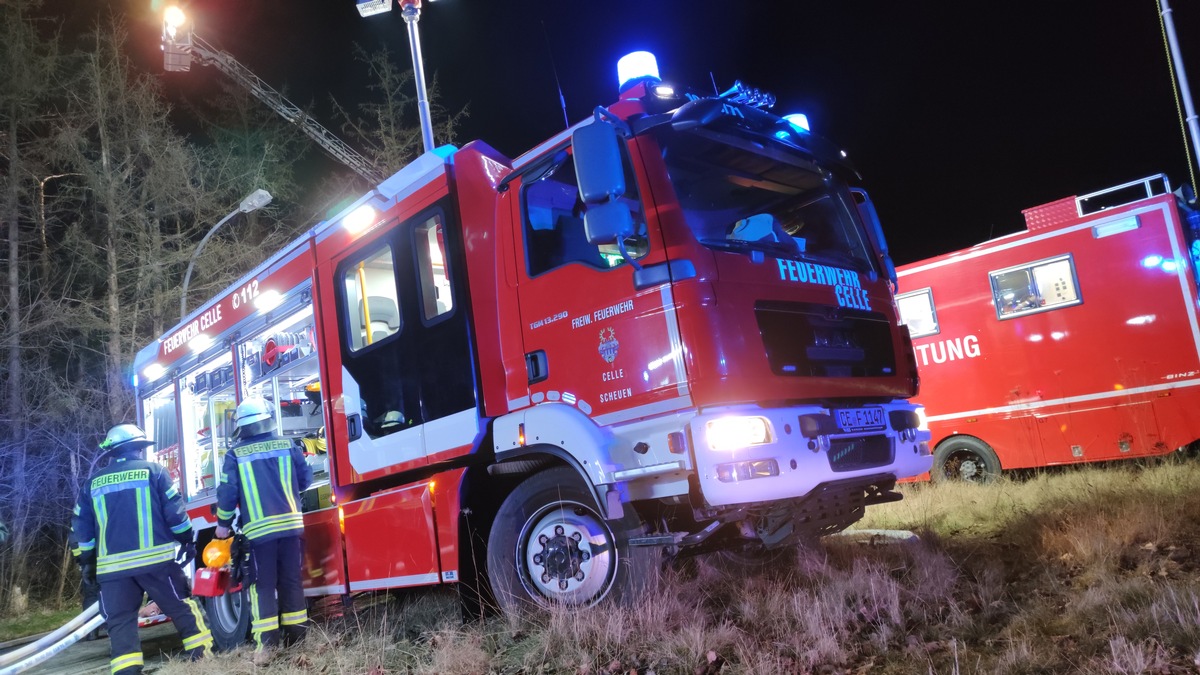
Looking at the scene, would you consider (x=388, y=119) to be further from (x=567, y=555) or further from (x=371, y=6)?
(x=567, y=555)

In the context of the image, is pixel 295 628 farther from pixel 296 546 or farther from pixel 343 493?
pixel 343 493

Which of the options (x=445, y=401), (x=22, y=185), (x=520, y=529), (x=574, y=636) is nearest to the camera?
(x=574, y=636)

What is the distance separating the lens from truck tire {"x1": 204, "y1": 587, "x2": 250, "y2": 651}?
631cm

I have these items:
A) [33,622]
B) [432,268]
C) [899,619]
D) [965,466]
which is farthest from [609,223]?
[33,622]

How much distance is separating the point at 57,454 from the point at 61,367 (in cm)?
294

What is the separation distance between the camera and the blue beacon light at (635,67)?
15.8ft

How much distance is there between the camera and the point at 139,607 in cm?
539

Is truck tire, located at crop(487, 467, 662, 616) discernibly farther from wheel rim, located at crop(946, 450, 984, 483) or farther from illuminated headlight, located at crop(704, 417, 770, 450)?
wheel rim, located at crop(946, 450, 984, 483)

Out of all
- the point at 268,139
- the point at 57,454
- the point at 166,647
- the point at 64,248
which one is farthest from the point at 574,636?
the point at 268,139

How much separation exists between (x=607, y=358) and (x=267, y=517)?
3054 millimetres

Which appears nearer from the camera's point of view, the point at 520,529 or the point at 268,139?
the point at 520,529

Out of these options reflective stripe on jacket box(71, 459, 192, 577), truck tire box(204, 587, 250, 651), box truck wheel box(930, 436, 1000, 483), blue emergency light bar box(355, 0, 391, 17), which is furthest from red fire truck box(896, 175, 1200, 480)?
reflective stripe on jacket box(71, 459, 192, 577)

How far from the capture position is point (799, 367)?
13.8ft

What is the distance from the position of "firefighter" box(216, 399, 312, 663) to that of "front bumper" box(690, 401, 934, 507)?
3424 mm
